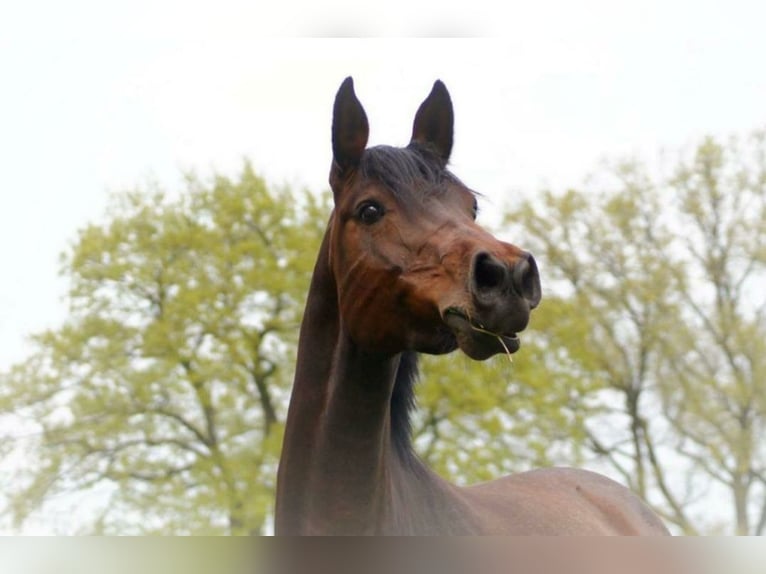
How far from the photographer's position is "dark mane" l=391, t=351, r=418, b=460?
15.8 feet

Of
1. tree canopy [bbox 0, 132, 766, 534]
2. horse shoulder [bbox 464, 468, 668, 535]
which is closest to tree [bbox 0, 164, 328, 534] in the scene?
tree canopy [bbox 0, 132, 766, 534]

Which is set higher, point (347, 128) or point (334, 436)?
point (347, 128)

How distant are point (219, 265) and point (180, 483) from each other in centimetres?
484

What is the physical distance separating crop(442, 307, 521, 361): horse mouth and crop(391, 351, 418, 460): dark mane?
2.94 feet

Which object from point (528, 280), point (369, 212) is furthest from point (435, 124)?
point (528, 280)

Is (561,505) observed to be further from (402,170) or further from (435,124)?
(402,170)

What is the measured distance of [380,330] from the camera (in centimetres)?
434

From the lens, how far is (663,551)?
3.38m

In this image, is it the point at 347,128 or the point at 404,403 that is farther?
the point at 404,403

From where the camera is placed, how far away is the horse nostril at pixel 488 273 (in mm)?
3785

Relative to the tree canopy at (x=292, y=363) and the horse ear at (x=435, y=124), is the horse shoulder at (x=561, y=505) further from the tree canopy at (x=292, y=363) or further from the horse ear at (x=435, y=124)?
the tree canopy at (x=292, y=363)

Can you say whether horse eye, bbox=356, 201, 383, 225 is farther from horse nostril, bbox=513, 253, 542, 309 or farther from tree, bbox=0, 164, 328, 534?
tree, bbox=0, 164, 328, 534

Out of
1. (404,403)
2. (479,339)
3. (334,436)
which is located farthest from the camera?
(404,403)

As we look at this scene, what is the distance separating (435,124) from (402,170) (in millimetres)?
591
